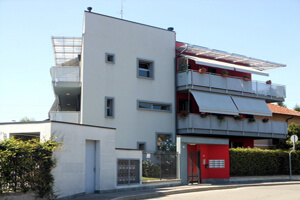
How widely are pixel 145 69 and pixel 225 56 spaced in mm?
7074

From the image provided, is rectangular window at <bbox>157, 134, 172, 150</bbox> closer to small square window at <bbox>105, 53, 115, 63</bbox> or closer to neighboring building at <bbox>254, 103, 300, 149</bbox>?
small square window at <bbox>105, 53, 115, 63</bbox>

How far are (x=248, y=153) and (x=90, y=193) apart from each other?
13.5 metres

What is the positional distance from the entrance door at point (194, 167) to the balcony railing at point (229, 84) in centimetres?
646

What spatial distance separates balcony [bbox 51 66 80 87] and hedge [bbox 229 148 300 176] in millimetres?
10938

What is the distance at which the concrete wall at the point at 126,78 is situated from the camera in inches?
985

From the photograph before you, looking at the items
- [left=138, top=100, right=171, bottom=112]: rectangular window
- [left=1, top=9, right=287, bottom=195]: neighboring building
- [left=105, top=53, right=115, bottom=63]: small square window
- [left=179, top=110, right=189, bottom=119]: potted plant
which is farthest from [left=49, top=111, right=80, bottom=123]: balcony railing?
[left=179, top=110, right=189, bottom=119]: potted plant

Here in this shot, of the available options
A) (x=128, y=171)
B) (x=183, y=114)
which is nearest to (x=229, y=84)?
(x=183, y=114)

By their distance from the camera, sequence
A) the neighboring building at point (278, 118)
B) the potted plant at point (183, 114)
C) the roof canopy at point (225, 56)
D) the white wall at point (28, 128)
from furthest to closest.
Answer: the neighboring building at point (278, 118) < the roof canopy at point (225, 56) < the potted plant at point (183, 114) < the white wall at point (28, 128)

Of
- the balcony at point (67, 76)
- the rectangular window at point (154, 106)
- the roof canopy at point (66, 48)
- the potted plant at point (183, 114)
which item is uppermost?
the roof canopy at point (66, 48)

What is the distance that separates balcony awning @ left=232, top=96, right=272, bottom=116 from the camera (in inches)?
1211

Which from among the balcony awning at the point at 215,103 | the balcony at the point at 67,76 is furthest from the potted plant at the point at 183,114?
the balcony at the point at 67,76

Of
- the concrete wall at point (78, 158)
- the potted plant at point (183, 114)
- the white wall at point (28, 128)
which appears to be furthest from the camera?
the potted plant at point (183, 114)

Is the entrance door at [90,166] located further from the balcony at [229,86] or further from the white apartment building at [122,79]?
the balcony at [229,86]

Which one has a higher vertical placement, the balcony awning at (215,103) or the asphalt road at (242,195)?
the balcony awning at (215,103)
